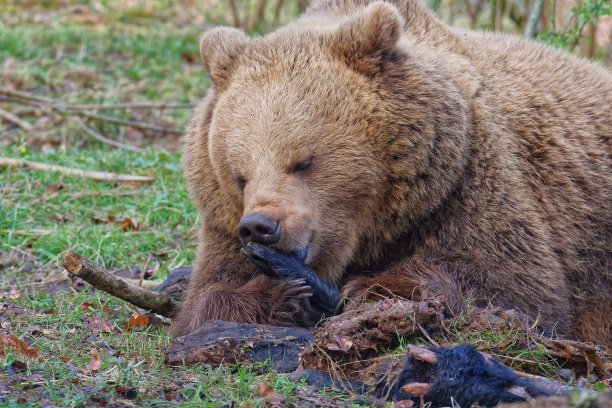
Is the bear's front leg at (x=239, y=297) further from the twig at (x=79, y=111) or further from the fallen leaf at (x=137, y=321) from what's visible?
the twig at (x=79, y=111)

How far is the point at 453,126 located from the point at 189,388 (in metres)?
2.32

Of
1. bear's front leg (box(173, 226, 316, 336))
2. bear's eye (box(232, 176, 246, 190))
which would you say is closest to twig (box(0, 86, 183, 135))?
bear's front leg (box(173, 226, 316, 336))

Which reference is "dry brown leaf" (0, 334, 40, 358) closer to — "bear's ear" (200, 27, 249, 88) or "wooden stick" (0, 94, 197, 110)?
"bear's ear" (200, 27, 249, 88)

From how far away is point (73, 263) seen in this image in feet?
14.7

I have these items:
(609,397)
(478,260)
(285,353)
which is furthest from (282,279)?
(609,397)

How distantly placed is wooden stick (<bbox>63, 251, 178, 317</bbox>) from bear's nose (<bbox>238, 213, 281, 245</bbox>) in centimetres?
103

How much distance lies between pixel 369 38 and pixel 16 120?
21.3 ft

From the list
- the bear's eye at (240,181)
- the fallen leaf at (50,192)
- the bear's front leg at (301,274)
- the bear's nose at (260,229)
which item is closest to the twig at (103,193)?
the fallen leaf at (50,192)

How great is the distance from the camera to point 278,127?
4.57m

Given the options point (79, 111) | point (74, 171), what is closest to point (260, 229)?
point (74, 171)

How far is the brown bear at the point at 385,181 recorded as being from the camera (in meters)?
4.59

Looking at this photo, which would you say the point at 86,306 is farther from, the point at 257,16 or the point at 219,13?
the point at 219,13

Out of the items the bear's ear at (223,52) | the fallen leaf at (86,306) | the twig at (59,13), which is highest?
the bear's ear at (223,52)

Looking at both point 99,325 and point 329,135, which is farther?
point 99,325
